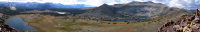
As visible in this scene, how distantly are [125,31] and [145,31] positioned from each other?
45.3 feet

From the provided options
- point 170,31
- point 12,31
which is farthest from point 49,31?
point 170,31

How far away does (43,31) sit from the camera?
5679 inches

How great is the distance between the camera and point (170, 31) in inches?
2382

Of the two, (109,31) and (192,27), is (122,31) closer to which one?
(109,31)

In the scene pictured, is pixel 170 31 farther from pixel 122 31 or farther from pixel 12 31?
pixel 122 31

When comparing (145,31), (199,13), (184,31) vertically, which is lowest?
(145,31)

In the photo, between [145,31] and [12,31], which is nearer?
[12,31]

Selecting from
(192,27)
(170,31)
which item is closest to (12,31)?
(170,31)

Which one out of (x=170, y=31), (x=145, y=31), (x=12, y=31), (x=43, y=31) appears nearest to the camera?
(x=170, y=31)

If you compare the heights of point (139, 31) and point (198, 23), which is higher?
point (198, 23)

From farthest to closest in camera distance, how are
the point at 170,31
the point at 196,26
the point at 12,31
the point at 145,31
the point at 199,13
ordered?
1. the point at 145,31
2. the point at 199,13
3. the point at 12,31
4. the point at 170,31
5. the point at 196,26

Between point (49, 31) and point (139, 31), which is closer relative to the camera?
point (139, 31)

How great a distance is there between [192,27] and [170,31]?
658 cm

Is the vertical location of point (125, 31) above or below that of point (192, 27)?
below
